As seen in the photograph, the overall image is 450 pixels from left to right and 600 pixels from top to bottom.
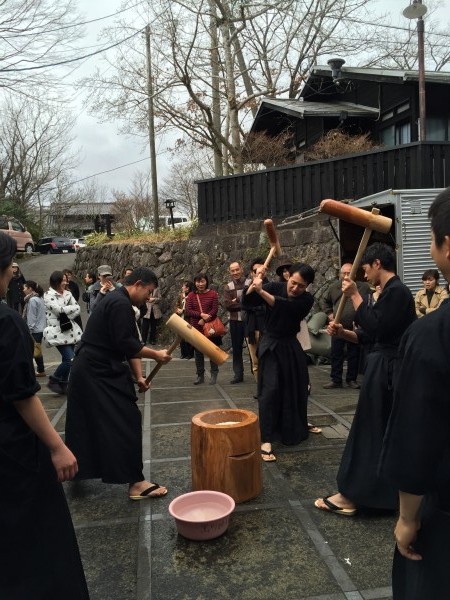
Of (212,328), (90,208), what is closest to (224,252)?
(212,328)

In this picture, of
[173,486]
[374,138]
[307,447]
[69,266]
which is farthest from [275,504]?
[69,266]

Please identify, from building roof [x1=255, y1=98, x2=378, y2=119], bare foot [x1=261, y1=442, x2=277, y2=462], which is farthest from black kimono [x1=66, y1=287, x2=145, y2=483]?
building roof [x1=255, y1=98, x2=378, y2=119]

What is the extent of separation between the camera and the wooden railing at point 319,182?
9.66m

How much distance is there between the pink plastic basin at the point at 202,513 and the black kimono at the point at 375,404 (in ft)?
3.15

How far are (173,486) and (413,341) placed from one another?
10.7 ft

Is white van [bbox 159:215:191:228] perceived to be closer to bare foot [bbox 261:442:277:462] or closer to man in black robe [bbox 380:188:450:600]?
bare foot [bbox 261:442:277:462]

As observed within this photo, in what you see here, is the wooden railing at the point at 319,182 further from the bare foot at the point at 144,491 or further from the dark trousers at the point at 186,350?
the bare foot at the point at 144,491

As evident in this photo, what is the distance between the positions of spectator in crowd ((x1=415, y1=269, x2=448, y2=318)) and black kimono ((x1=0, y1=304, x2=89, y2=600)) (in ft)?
22.6

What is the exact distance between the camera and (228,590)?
2834 millimetres

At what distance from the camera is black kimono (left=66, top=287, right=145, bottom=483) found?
3971 millimetres

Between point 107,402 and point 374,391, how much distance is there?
2.21 m

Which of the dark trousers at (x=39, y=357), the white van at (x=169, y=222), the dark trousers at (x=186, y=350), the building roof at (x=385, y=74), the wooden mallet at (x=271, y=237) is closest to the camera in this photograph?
the wooden mallet at (x=271, y=237)

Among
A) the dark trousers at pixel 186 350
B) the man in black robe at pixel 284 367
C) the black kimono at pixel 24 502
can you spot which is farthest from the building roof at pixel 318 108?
the black kimono at pixel 24 502

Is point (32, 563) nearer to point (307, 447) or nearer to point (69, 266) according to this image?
point (307, 447)
